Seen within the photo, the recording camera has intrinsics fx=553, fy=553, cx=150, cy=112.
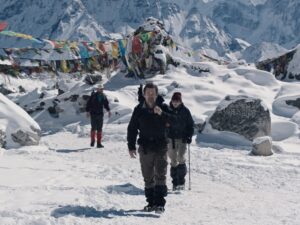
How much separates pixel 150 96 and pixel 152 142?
2.07 ft

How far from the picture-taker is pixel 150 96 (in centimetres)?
736

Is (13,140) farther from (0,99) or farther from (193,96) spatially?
(193,96)

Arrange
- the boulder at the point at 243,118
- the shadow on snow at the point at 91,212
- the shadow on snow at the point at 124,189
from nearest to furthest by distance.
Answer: the shadow on snow at the point at 91,212, the shadow on snow at the point at 124,189, the boulder at the point at 243,118

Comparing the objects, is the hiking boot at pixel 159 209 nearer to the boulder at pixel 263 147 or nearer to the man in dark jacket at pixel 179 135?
the man in dark jacket at pixel 179 135

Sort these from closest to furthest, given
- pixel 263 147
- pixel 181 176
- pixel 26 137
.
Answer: pixel 181 176
pixel 263 147
pixel 26 137

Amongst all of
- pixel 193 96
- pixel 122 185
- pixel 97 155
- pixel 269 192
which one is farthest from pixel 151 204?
pixel 193 96

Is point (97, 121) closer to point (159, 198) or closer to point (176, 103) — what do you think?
point (176, 103)

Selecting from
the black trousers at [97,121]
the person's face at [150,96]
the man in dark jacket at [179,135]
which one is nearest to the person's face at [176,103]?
the man in dark jacket at [179,135]

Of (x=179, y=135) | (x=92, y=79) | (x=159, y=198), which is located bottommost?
(x=159, y=198)

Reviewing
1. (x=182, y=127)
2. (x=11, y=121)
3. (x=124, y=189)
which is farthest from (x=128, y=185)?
(x=11, y=121)

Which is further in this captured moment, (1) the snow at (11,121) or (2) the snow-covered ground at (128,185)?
(1) the snow at (11,121)

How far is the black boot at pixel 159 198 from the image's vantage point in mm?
7445

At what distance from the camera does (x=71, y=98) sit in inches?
1043

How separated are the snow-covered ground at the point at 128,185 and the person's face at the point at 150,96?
4.89 ft
